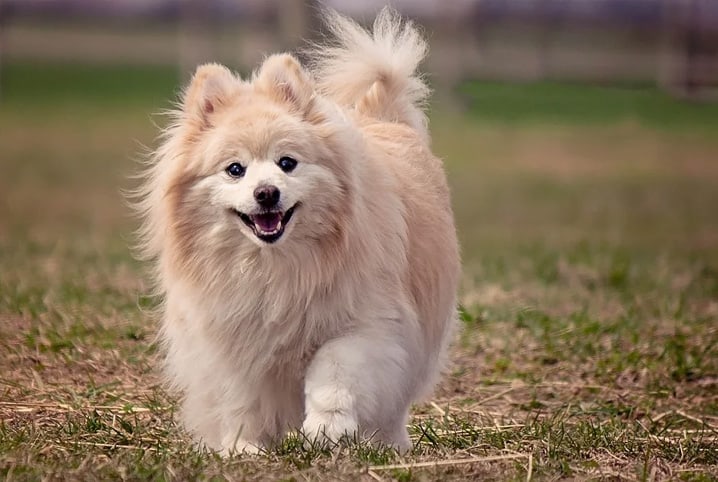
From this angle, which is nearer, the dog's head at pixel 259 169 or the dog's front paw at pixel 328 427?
the dog's front paw at pixel 328 427

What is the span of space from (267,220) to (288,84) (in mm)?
644

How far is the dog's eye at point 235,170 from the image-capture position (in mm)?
4629

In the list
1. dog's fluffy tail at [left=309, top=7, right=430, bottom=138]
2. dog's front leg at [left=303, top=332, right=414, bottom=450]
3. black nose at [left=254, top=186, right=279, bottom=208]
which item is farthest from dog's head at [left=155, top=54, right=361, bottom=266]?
dog's fluffy tail at [left=309, top=7, right=430, bottom=138]

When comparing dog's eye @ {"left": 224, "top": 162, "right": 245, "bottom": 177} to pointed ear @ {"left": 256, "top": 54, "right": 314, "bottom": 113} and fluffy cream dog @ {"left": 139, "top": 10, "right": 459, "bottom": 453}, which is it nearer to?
fluffy cream dog @ {"left": 139, "top": 10, "right": 459, "bottom": 453}

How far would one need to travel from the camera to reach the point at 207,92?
485 cm

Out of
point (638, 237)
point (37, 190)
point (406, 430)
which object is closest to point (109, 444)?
point (406, 430)

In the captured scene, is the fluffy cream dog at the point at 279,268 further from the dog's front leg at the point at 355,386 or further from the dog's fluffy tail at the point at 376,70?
the dog's fluffy tail at the point at 376,70

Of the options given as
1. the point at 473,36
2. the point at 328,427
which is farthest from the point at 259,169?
the point at 473,36

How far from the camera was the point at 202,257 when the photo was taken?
4.71 m

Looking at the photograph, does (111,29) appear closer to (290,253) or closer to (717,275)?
(717,275)

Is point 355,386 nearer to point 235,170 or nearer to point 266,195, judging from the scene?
point 266,195

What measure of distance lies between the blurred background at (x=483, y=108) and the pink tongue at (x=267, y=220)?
1.29 metres

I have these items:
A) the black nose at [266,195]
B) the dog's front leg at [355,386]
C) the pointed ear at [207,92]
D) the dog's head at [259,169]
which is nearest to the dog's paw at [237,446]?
the dog's front leg at [355,386]

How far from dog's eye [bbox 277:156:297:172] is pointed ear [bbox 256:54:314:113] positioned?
11.6 inches
